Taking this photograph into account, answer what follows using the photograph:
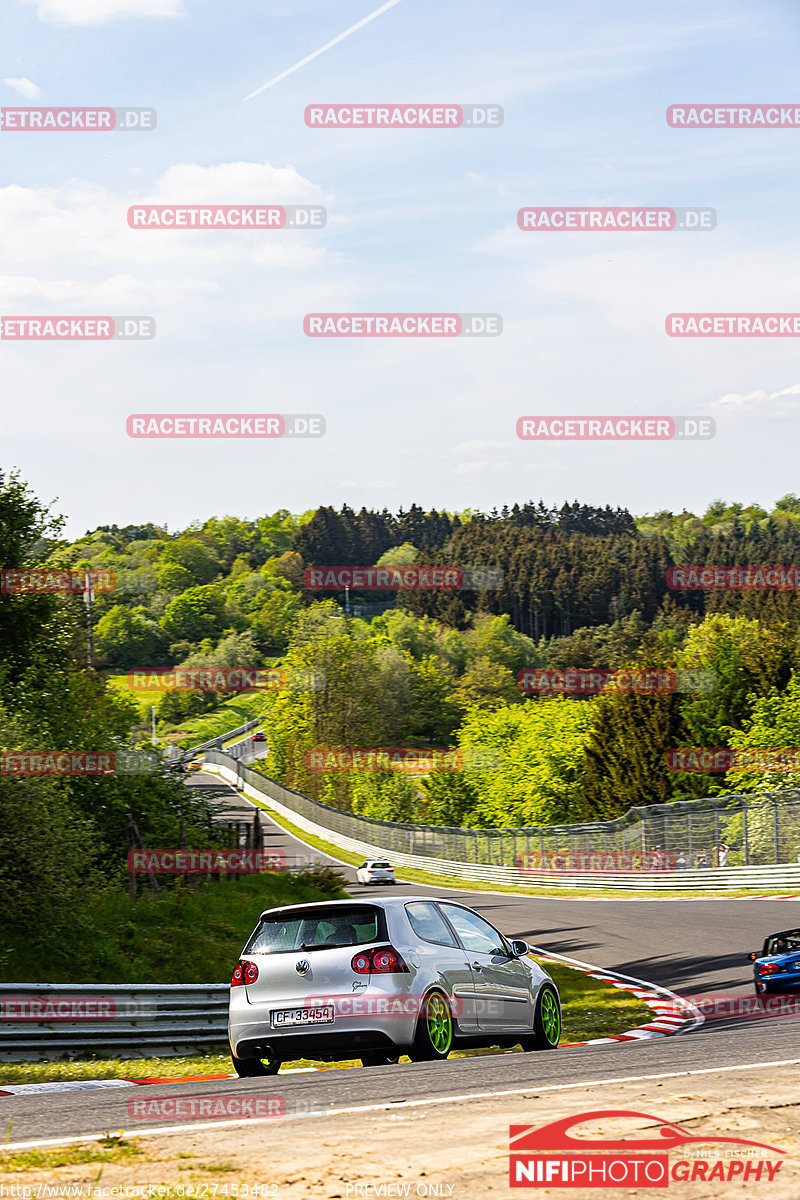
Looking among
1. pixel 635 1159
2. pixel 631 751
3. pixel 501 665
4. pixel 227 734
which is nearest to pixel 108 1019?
pixel 635 1159

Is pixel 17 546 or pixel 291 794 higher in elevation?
pixel 17 546

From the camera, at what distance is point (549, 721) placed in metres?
77.5

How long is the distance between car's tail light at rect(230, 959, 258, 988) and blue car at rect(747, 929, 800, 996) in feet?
24.3

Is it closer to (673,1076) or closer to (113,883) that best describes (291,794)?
(113,883)

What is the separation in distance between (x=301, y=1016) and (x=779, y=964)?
7809 mm

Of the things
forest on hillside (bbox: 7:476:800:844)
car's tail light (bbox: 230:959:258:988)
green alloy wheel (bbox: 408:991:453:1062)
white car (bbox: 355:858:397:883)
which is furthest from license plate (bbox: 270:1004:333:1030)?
white car (bbox: 355:858:397:883)

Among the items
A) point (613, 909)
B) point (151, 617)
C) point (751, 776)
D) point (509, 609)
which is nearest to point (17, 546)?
point (613, 909)

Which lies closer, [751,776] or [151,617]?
[751,776]

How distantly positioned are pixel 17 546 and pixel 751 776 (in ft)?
125

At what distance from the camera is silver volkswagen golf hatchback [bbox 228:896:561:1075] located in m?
8.75

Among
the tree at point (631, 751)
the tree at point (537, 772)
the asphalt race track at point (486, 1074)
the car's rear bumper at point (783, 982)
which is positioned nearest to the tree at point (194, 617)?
the tree at point (537, 772)

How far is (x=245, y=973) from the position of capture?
930 centimetres

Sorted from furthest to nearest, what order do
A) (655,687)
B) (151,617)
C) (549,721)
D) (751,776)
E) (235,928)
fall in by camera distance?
(151,617) → (549,721) → (655,687) → (751,776) → (235,928)

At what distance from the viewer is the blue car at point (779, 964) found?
564 inches
